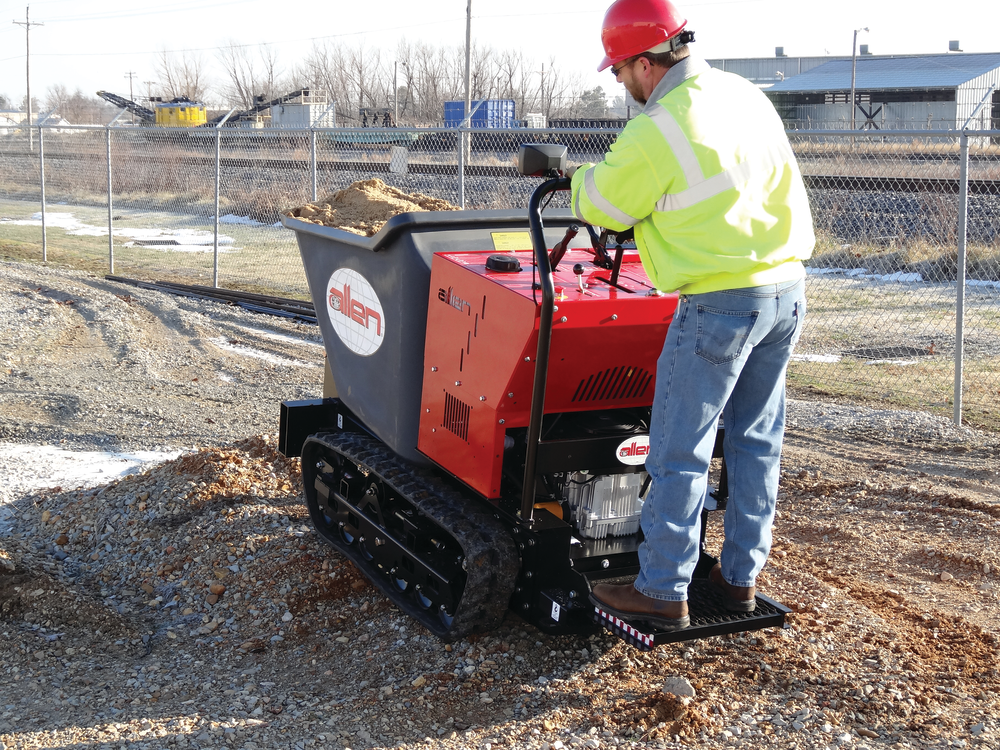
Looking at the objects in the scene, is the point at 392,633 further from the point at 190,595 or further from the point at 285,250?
the point at 285,250

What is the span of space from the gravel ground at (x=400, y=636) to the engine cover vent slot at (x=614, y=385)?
3.34 feet

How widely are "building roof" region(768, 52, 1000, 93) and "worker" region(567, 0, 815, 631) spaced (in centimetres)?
4447

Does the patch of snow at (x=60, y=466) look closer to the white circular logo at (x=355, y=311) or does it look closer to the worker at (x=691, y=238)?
the white circular logo at (x=355, y=311)

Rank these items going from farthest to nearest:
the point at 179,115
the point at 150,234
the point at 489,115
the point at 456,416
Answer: the point at 179,115
the point at 489,115
the point at 150,234
the point at 456,416

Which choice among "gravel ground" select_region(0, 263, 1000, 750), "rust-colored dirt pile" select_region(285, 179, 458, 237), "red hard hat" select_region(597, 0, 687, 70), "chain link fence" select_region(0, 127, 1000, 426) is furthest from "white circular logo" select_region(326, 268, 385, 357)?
"chain link fence" select_region(0, 127, 1000, 426)

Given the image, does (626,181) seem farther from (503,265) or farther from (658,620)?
(658,620)

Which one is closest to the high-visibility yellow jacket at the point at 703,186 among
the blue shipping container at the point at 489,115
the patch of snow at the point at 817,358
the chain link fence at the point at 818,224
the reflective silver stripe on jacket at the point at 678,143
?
the reflective silver stripe on jacket at the point at 678,143

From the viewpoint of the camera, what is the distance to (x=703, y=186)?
287 cm

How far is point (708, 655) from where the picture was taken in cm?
376

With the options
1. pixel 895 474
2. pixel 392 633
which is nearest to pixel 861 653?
pixel 392 633

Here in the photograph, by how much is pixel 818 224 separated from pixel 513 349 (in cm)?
1026

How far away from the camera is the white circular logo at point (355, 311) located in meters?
4.10

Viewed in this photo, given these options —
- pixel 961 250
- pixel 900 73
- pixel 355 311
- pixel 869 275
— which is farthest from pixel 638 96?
pixel 900 73

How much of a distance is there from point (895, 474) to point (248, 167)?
10613 mm
